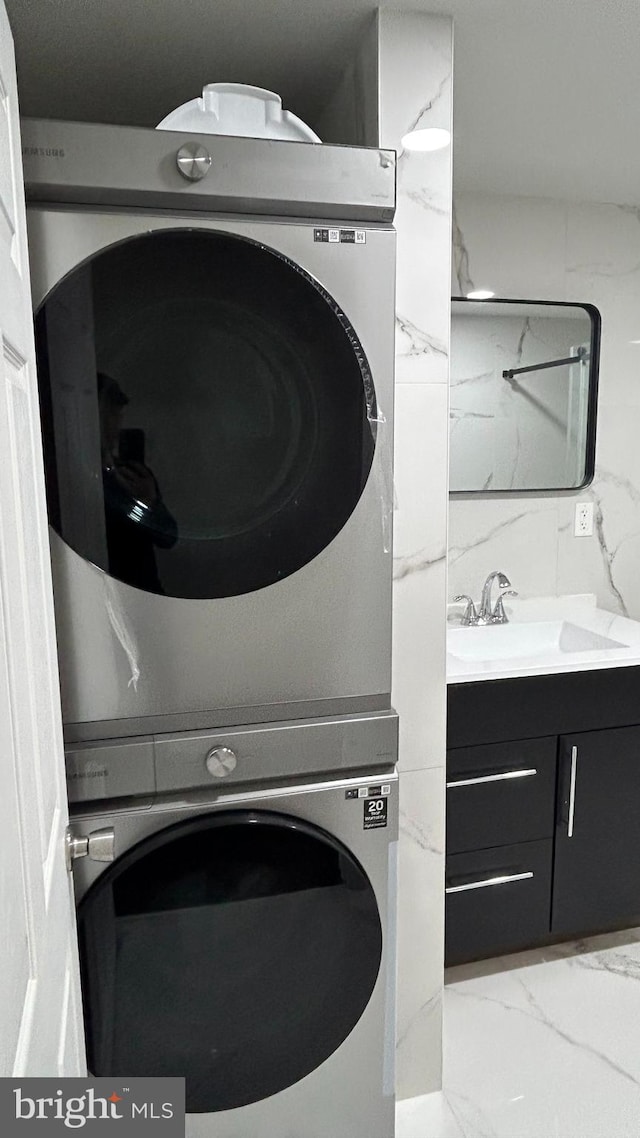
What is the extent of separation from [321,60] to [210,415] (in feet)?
3.01

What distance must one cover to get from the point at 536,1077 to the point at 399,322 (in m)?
1.73

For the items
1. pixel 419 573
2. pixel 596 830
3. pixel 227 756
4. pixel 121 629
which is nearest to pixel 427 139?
pixel 419 573

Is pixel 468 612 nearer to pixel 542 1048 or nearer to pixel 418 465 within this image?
pixel 418 465

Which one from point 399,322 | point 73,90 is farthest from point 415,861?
point 73,90

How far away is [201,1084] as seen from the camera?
4.30 feet

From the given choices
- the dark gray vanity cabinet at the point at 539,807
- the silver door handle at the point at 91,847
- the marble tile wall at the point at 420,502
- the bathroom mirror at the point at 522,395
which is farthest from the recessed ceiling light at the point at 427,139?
the silver door handle at the point at 91,847

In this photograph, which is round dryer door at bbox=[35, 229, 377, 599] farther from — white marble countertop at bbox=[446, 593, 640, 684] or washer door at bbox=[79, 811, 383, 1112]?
white marble countertop at bbox=[446, 593, 640, 684]

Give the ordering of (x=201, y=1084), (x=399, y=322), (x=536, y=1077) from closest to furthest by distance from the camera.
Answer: (x=201, y=1084) < (x=399, y=322) < (x=536, y=1077)

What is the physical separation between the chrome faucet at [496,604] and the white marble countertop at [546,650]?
4cm

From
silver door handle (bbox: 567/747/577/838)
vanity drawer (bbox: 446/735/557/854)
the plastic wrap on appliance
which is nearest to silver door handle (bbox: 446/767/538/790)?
vanity drawer (bbox: 446/735/557/854)

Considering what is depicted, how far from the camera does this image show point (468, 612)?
7.85 ft

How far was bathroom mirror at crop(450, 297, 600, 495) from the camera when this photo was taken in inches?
92.9

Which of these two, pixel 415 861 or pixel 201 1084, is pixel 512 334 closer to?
pixel 415 861

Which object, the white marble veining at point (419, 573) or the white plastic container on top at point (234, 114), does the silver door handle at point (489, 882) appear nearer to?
the white marble veining at point (419, 573)
